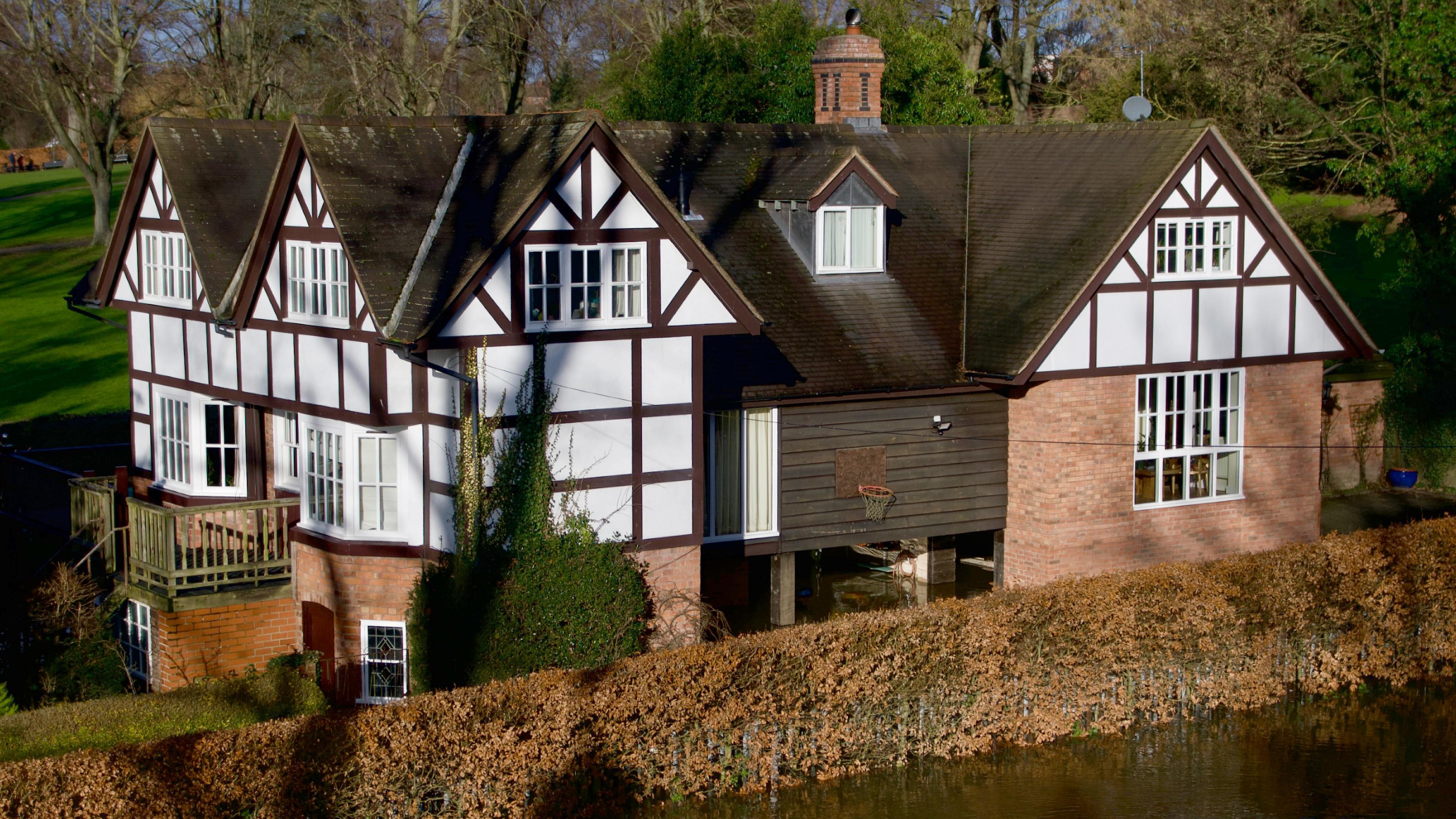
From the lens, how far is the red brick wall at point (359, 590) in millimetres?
19016

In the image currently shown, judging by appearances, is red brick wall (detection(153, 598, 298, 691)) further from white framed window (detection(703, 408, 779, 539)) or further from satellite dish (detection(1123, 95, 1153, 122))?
satellite dish (detection(1123, 95, 1153, 122))

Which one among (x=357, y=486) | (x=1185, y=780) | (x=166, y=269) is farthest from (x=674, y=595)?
(x=166, y=269)

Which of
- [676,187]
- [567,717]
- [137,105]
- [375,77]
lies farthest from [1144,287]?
[137,105]

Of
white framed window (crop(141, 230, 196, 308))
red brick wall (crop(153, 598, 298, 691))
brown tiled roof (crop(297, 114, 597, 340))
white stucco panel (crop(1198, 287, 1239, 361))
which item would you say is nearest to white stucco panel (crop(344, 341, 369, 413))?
brown tiled roof (crop(297, 114, 597, 340))

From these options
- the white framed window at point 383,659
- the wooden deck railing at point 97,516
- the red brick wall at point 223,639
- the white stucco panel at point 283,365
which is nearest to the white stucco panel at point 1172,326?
the white framed window at point 383,659

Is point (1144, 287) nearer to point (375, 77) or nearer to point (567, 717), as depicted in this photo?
point (567, 717)

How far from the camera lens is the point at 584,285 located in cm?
1853

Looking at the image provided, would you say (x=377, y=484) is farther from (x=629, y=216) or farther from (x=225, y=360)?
(x=629, y=216)

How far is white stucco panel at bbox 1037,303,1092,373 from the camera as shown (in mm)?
22062

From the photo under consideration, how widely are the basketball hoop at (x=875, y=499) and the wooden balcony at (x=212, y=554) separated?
26.0 ft

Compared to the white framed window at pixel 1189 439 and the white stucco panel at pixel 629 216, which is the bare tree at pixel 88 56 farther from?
the white framed window at pixel 1189 439

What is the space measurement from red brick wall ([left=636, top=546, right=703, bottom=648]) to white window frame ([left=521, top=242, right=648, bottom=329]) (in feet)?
9.79

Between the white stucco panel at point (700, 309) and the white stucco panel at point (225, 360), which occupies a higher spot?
the white stucco panel at point (700, 309)

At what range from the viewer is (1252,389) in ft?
78.1
